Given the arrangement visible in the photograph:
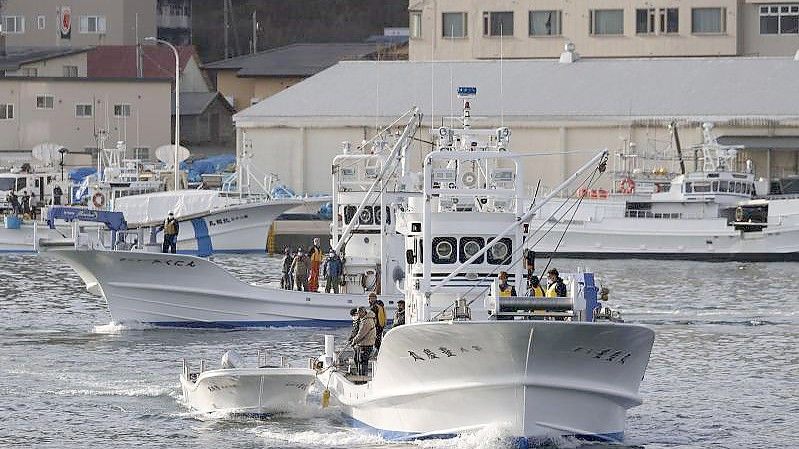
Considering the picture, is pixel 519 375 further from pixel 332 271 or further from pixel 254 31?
pixel 254 31

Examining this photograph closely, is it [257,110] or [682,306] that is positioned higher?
[257,110]

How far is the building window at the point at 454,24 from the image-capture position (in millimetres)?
109125

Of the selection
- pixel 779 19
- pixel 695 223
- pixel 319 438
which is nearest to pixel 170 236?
pixel 319 438

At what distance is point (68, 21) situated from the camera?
13075cm

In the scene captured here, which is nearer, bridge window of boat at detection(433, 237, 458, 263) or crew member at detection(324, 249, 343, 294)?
bridge window of boat at detection(433, 237, 458, 263)

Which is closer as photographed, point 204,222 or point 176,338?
point 176,338

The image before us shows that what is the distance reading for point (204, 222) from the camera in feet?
271

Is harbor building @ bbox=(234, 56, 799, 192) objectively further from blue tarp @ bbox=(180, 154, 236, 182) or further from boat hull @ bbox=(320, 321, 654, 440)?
boat hull @ bbox=(320, 321, 654, 440)

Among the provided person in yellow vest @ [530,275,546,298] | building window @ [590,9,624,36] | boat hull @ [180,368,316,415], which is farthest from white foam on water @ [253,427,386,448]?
building window @ [590,9,624,36]

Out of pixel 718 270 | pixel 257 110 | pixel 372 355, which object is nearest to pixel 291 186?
pixel 257 110

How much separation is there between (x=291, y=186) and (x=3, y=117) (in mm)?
23961

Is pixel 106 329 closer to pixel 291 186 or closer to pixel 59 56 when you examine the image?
pixel 291 186

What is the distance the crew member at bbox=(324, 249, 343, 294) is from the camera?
50844 millimetres

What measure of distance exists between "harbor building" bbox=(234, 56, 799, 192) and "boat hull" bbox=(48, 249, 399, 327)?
3620 centimetres
